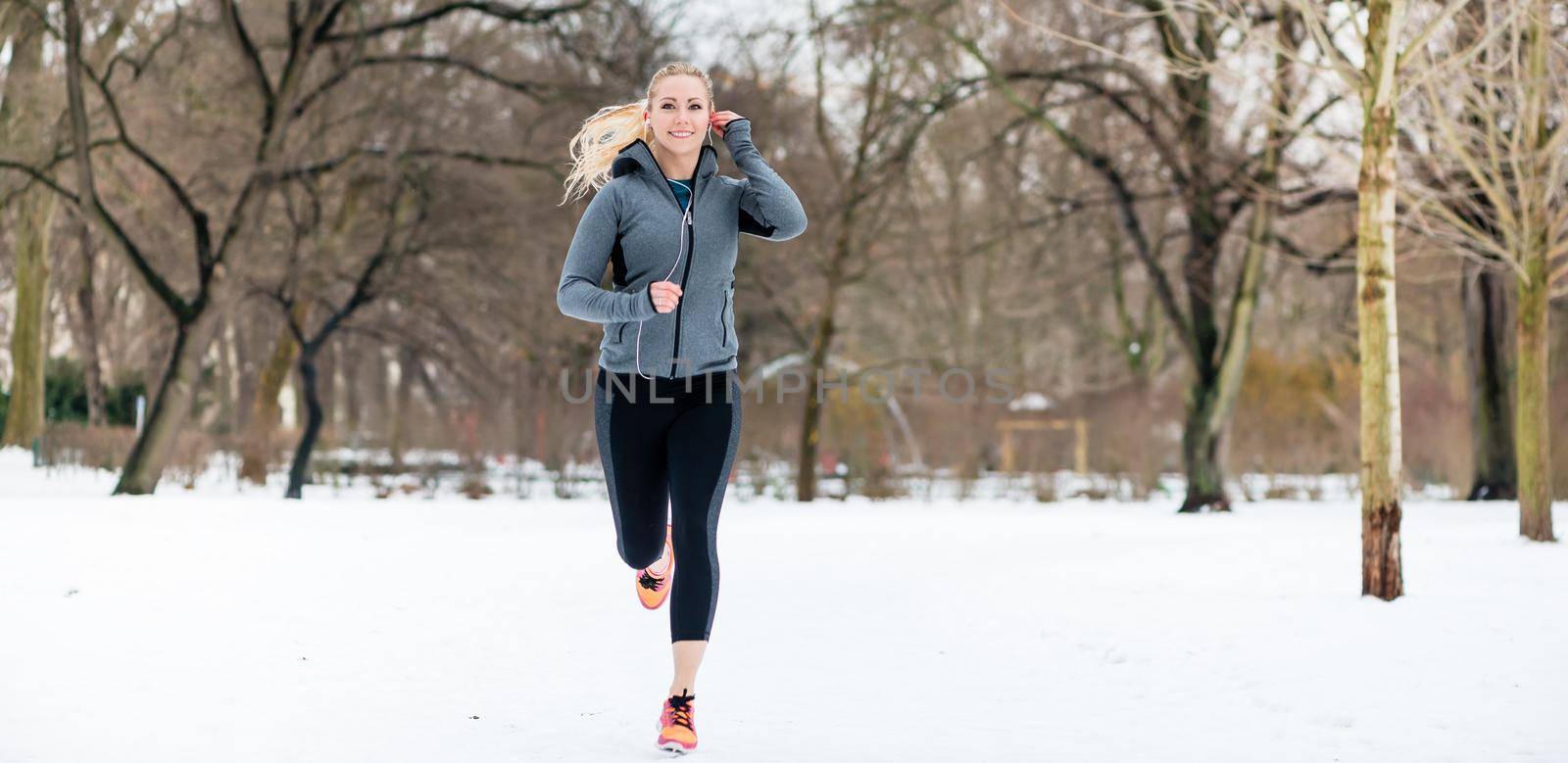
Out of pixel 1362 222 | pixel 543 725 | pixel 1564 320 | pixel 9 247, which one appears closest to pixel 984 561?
pixel 1362 222

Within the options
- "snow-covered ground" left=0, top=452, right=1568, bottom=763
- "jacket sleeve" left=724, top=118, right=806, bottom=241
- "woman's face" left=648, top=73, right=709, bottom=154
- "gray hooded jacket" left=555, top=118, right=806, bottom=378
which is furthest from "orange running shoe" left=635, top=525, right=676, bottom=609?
"woman's face" left=648, top=73, right=709, bottom=154

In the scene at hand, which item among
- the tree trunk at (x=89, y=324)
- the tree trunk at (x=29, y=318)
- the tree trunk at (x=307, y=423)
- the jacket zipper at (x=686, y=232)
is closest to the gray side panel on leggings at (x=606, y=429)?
the jacket zipper at (x=686, y=232)

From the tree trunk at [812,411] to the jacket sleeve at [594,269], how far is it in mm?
15929

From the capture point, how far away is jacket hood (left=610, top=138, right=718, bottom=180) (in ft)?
16.4

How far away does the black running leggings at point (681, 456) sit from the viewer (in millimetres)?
4961

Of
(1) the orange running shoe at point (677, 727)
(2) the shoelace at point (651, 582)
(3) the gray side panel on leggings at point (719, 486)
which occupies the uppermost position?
(3) the gray side panel on leggings at point (719, 486)

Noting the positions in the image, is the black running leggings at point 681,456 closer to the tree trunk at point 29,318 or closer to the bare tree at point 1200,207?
the bare tree at point 1200,207

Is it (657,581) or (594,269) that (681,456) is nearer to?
(594,269)

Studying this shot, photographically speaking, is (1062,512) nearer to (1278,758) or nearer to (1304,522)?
(1304,522)

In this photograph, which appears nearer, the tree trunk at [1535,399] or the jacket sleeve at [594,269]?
the jacket sleeve at [594,269]

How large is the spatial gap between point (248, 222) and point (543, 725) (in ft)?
41.1

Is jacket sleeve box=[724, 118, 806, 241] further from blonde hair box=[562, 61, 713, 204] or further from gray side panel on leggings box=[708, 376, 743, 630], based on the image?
gray side panel on leggings box=[708, 376, 743, 630]

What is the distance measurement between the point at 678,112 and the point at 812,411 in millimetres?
16501

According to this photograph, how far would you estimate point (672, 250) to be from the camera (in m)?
4.91
